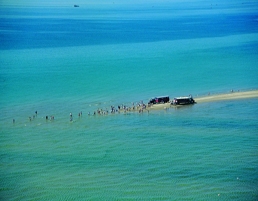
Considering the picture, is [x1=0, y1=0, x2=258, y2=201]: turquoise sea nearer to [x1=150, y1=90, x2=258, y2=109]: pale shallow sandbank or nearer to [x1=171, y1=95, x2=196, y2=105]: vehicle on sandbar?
[x1=171, y1=95, x2=196, y2=105]: vehicle on sandbar

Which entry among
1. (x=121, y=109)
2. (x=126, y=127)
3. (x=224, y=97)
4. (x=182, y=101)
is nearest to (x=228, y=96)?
(x=224, y=97)

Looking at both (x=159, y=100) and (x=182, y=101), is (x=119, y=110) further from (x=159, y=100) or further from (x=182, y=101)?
(x=182, y=101)

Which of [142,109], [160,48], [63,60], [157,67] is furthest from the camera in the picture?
[160,48]

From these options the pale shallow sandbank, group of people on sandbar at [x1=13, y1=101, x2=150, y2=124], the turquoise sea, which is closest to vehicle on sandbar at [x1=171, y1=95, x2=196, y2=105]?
the pale shallow sandbank

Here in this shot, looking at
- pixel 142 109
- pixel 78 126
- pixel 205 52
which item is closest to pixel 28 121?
pixel 78 126

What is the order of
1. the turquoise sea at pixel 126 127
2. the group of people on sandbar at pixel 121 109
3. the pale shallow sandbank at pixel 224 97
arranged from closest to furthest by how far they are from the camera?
1. the turquoise sea at pixel 126 127
2. the group of people on sandbar at pixel 121 109
3. the pale shallow sandbank at pixel 224 97

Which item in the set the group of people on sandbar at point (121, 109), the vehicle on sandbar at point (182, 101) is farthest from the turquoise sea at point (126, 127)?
the vehicle on sandbar at point (182, 101)

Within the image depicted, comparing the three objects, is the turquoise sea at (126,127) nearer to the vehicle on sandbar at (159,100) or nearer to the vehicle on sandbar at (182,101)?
the vehicle on sandbar at (182,101)

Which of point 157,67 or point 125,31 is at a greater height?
point 125,31

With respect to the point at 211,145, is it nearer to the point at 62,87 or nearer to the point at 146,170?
the point at 146,170
